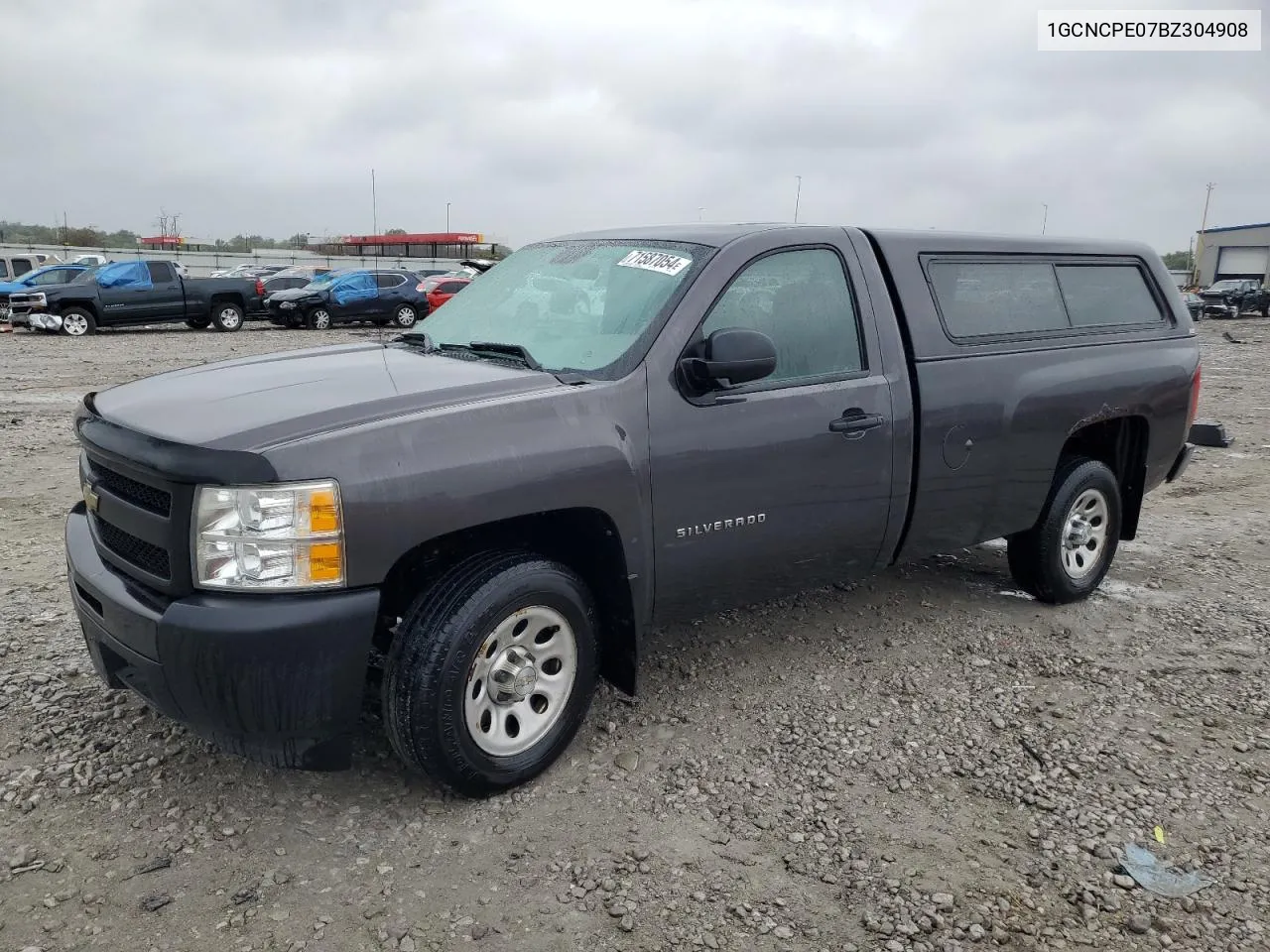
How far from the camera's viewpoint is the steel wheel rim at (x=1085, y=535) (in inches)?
196

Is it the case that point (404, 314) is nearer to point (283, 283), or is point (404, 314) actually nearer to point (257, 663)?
point (283, 283)

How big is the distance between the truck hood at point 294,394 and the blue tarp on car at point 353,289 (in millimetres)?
20408

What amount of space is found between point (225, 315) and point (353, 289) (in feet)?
9.64

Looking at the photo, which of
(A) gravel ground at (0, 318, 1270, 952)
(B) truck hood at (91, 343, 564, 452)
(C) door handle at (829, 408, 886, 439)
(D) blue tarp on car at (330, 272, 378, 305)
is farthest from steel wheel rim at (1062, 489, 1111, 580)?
(D) blue tarp on car at (330, 272, 378, 305)

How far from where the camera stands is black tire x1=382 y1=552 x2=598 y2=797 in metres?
2.89

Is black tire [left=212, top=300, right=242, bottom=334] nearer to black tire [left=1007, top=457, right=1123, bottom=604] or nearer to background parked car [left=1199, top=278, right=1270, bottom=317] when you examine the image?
black tire [left=1007, top=457, right=1123, bottom=604]

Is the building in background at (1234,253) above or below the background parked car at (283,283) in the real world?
above

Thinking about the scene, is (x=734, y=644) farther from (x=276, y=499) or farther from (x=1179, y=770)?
(x=276, y=499)

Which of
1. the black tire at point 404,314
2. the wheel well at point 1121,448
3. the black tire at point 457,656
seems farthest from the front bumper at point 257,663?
the black tire at point 404,314

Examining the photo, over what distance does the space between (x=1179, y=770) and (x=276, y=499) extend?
3.14 metres

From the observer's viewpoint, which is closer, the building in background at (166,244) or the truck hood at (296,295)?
the truck hood at (296,295)

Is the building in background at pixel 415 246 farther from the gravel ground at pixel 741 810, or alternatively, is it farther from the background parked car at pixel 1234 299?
the gravel ground at pixel 741 810

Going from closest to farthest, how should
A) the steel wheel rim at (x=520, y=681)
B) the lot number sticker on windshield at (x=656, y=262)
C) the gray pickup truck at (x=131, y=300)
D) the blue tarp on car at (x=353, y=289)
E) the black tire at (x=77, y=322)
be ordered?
the steel wheel rim at (x=520, y=681) → the lot number sticker on windshield at (x=656, y=262) → the gray pickup truck at (x=131, y=300) → the black tire at (x=77, y=322) → the blue tarp on car at (x=353, y=289)

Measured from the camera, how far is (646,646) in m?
4.43
